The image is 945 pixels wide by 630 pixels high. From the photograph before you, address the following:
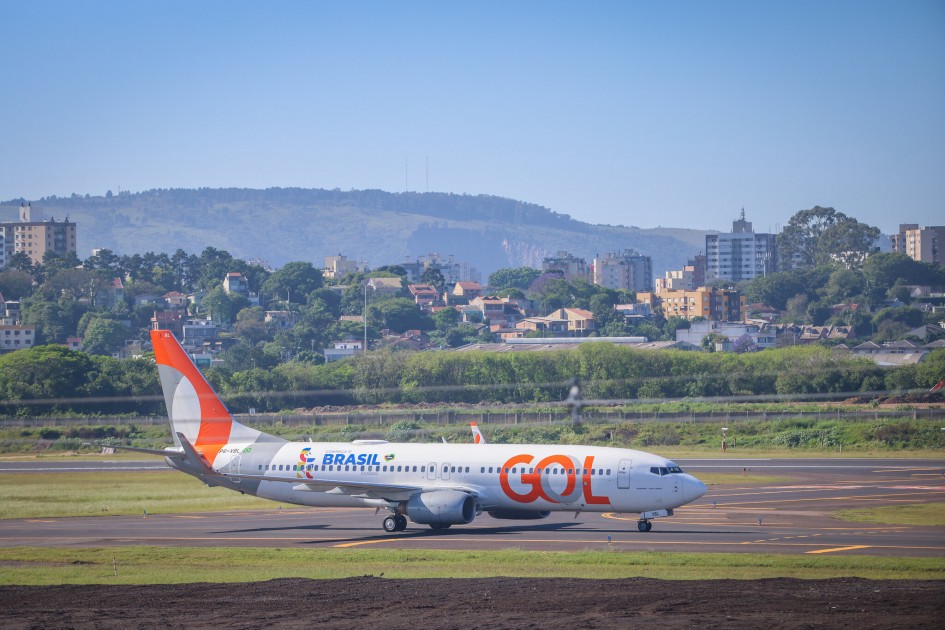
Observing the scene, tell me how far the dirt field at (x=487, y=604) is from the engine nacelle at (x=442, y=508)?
1343 centimetres

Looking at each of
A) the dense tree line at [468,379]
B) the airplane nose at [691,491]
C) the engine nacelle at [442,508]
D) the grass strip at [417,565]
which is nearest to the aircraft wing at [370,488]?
the engine nacelle at [442,508]

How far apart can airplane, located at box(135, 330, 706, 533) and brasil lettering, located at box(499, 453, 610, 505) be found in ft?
0.14

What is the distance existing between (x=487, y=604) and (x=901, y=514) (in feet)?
102

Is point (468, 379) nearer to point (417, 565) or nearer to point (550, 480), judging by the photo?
point (550, 480)

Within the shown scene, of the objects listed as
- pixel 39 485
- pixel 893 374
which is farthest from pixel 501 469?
pixel 893 374

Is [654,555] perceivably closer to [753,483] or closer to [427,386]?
[753,483]

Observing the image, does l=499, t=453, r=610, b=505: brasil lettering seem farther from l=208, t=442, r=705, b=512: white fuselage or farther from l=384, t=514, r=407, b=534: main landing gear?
l=384, t=514, r=407, b=534: main landing gear

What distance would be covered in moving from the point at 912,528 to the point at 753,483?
23.8 meters

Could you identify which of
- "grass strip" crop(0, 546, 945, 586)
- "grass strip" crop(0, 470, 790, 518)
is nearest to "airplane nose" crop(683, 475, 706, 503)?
"grass strip" crop(0, 546, 945, 586)

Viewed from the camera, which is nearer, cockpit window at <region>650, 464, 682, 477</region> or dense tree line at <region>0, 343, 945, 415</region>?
cockpit window at <region>650, 464, 682, 477</region>

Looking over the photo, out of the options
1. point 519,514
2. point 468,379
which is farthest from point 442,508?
point 468,379

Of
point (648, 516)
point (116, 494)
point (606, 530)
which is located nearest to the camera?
point (648, 516)

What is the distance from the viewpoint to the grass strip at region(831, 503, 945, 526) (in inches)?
2142

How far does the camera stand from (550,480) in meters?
51.3
